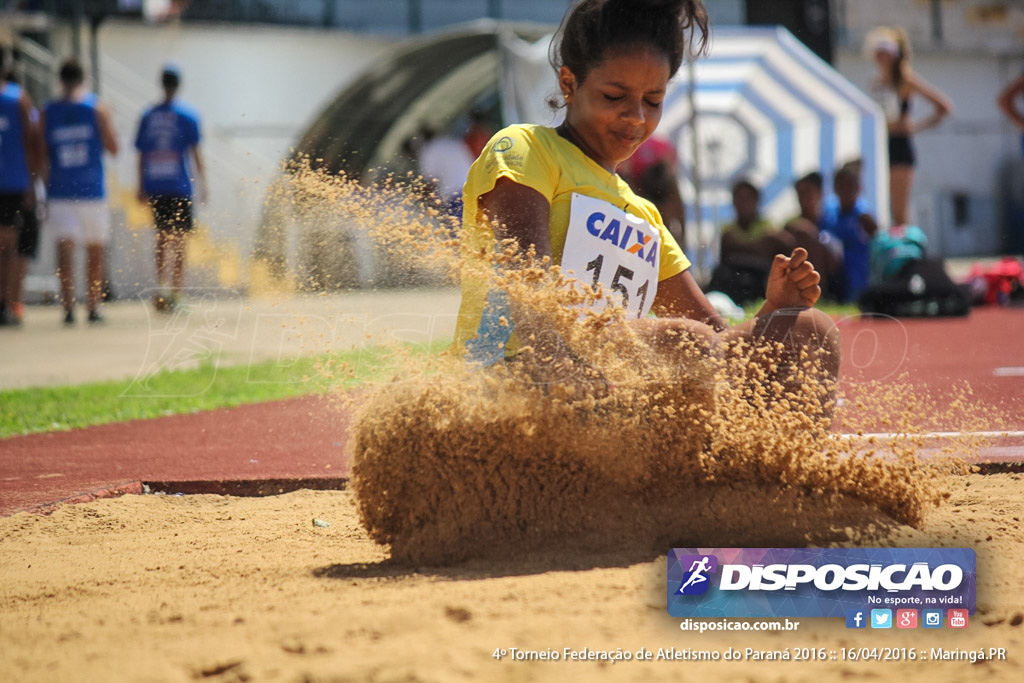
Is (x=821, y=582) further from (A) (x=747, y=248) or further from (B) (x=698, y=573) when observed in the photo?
(A) (x=747, y=248)

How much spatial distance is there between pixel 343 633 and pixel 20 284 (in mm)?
8399

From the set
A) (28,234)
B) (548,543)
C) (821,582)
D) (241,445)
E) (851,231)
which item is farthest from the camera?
(851,231)

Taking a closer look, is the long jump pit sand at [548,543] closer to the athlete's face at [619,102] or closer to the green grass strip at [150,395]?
the athlete's face at [619,102]

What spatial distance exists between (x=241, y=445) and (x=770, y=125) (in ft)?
28.3

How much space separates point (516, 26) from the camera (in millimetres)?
14086

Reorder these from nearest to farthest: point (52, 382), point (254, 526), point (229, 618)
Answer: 1. point (229, 618)
2. point (254, 526)
3. point (52, 382)

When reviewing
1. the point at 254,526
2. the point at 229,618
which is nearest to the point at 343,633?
the point at 229,618

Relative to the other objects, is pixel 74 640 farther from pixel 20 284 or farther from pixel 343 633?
pixel 20 284

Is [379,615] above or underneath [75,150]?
underneath

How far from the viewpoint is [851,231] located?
1012cm

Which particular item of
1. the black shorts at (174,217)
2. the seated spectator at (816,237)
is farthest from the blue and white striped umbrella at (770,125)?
the black shorts at (174,217)

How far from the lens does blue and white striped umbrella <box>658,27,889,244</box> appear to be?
11156mm

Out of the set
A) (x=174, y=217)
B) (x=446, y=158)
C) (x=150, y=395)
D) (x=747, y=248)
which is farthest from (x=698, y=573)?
(x=446, y=158)

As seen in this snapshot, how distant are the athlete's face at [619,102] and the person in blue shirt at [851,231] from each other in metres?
7.48
